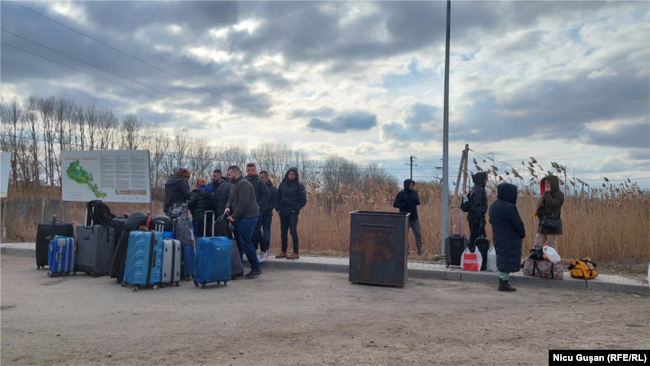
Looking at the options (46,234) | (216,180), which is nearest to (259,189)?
(216,180)

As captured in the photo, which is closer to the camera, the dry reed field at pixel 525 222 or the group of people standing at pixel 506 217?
the group of people standing at pixel 506 217

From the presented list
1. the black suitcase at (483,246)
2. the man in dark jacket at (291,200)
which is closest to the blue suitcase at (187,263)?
the man in dark jacket at (291,200)

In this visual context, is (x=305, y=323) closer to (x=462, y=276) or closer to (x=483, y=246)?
(x=462, y=276)

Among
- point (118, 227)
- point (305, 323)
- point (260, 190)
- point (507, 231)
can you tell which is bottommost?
point (305, 323)

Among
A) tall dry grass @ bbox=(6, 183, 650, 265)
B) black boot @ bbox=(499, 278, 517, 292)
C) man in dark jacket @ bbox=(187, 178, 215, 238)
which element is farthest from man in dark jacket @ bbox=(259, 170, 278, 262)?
black boot @ bbox=(499, 278, 517, 292)

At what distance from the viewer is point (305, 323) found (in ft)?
20.0

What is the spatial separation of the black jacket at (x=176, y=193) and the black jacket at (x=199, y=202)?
0.14 m

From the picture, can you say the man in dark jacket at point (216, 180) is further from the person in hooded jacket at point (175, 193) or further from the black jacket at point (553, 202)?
the black jacket at point (553, 202)

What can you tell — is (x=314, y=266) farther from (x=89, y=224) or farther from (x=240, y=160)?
(x=240, y=160)

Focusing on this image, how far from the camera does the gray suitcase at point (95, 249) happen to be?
9539mm

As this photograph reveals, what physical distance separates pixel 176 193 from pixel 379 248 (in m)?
4.22

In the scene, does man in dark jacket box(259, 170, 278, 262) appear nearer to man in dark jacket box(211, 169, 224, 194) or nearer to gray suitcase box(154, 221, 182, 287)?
man in dark jacket box(211, 169, 224, 194)

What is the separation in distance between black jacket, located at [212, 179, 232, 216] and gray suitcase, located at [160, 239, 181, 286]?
70.4 inches

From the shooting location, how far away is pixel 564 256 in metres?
11.5
